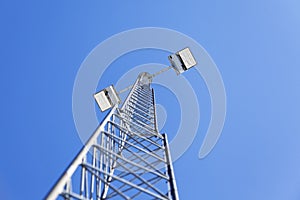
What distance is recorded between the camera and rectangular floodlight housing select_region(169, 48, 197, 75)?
10227mm

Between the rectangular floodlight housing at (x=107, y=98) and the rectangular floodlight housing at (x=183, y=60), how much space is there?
211cm

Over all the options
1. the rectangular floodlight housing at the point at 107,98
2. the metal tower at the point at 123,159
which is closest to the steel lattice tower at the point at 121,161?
the metal tower at the point at 123,159

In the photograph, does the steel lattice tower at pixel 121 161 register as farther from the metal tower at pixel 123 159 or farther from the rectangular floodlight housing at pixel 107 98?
the rectangular floodlight housing at pixel 107 98

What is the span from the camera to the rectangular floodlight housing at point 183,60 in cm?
1023

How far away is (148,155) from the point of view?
5133 millimetres

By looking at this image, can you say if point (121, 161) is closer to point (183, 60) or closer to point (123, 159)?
point (123, 159)

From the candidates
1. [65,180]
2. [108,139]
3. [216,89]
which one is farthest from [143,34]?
[65,180]

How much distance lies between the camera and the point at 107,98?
988 centimetres

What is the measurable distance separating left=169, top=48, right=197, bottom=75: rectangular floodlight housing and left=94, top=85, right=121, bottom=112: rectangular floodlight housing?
211 centimetres

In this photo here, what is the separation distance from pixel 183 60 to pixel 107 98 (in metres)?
2.63

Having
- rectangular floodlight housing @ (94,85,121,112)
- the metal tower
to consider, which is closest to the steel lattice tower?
the metal tower

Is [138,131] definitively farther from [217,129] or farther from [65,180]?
[217,129]

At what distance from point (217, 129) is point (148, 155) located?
22.1 ft

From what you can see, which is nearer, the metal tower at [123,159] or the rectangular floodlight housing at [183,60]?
the metal tower at [123,159]
